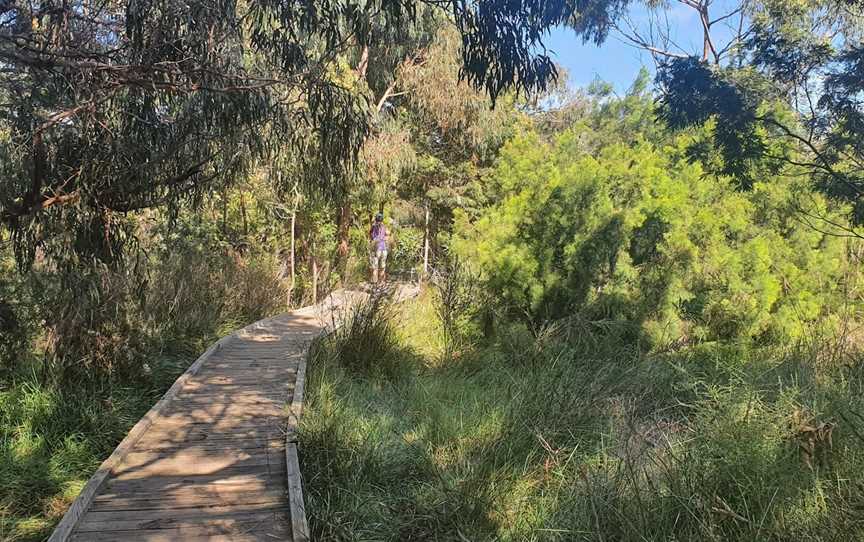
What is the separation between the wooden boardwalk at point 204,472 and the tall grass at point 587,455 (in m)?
0.27

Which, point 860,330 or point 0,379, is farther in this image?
point 860,330

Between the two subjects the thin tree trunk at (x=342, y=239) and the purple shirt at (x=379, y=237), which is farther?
the thin tree trunk at (x=342, y=239)

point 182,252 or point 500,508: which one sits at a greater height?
point 182,252

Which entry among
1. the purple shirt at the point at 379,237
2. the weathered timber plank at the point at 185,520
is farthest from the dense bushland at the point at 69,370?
the purple shirt at the point at 379,237

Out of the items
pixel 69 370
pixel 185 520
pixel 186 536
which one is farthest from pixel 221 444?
pixel 69 370

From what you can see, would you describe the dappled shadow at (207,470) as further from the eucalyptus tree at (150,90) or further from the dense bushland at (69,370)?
the eucalyptus tree at (150,90)

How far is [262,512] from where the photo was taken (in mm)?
3717

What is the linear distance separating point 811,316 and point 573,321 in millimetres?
3725

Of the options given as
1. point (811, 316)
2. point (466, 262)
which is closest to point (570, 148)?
point (466, 262)

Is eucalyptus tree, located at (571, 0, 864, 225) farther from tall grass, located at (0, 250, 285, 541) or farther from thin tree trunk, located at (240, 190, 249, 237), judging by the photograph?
thin tree trunk, located at (240, 190, 249, 237)

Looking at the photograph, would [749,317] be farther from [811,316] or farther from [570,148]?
[570,148]

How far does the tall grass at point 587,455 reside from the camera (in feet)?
9.62

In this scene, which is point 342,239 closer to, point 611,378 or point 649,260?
point 649,260

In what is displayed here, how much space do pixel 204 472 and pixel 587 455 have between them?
2834 mm
